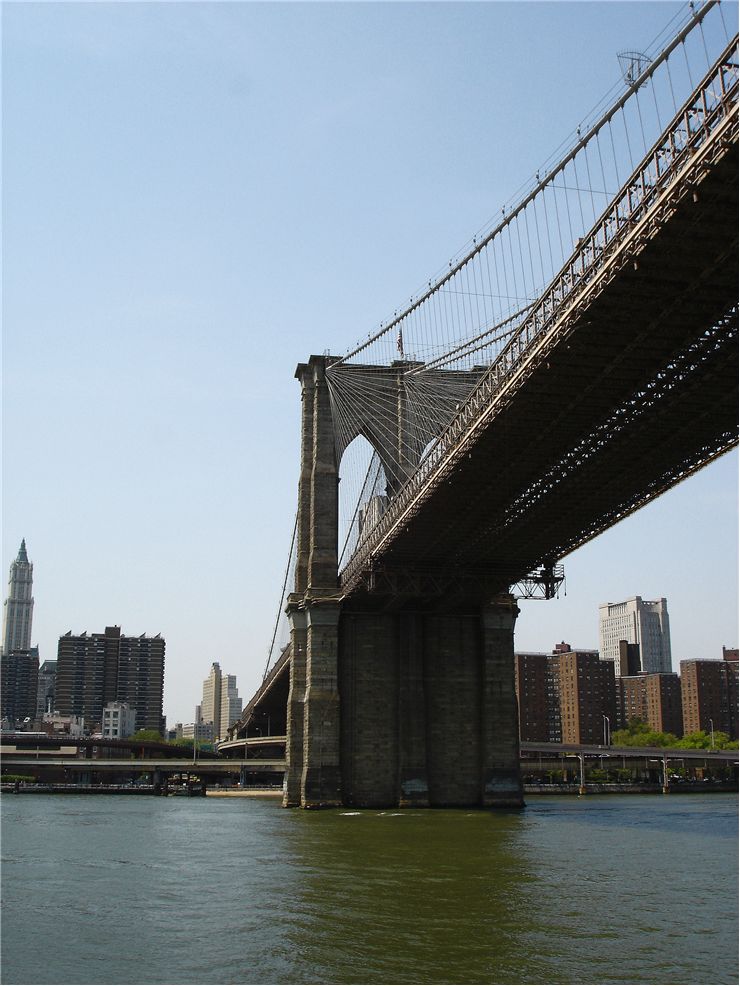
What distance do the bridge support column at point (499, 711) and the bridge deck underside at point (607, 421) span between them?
10.6 ft

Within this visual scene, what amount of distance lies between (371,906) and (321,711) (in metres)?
33.9

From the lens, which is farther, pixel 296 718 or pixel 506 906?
pixel 296 718

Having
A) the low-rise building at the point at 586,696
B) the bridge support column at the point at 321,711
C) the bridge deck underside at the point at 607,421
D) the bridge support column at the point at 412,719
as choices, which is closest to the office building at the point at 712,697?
the low-rise building at the point at 586,696

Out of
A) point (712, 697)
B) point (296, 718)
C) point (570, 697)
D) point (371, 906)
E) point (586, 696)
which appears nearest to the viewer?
point (371, 906)

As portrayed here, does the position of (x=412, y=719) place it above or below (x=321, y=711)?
below

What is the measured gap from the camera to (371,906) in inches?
896

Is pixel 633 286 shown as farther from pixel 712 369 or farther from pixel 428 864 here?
pixel 428 864

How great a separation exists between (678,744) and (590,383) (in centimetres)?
12380

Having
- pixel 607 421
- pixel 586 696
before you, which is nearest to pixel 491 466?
pixel 607 421

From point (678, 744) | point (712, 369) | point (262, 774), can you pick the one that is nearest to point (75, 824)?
point (712, 369)

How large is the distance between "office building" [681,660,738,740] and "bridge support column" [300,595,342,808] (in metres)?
124

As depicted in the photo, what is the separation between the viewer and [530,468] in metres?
43.0

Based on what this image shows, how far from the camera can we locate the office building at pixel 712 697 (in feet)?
549

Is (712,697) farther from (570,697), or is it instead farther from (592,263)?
(592,263)
